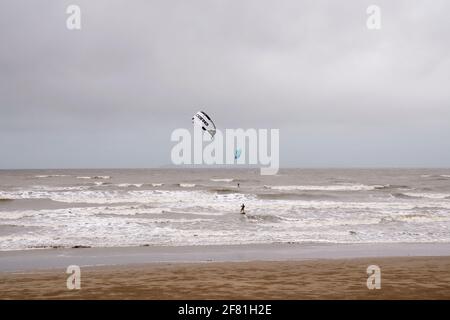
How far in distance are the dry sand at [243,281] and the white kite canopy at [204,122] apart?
5.12 meters

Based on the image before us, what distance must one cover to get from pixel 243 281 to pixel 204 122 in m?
7.62

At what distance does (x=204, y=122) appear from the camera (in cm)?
1477

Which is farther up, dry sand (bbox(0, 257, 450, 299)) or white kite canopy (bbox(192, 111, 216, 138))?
white kite canopy (bbox(192, 111, 216, 138))

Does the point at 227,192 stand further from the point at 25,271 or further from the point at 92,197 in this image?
the point at 25,271

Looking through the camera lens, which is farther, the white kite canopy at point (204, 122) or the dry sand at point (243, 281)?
the white kite canopy at point (204, 122)

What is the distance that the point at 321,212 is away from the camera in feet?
76.7

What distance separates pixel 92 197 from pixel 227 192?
38.2 ft

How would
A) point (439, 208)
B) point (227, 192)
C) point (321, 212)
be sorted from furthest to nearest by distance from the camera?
point (227, 192) → point (439, 208) → point (321, 212)

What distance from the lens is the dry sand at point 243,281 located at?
7.00 metres

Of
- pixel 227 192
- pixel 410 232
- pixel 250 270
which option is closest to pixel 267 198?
pixel 227 192

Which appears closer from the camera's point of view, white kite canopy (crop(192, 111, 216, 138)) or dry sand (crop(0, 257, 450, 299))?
dry sand (crop(0, 257, 450, 299))

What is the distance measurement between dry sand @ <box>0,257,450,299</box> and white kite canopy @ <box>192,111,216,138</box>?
5125 millimetres

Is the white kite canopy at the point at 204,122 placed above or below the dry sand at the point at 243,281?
above

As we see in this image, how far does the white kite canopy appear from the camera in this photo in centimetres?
1421
